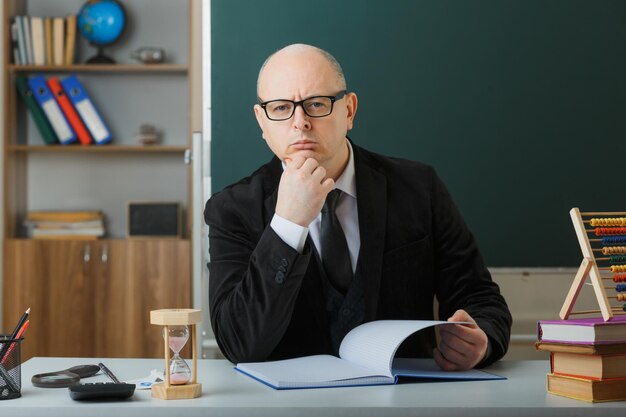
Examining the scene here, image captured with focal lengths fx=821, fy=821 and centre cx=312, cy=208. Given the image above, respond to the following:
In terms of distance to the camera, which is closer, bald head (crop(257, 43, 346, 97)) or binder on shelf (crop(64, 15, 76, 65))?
bald head (crop(257, 43, 346, 97))

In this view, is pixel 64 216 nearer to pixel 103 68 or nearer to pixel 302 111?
pixel 103 68

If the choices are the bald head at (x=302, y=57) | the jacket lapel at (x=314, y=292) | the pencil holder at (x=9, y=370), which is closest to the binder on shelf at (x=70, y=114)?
the bald head at (x=302, y=57)

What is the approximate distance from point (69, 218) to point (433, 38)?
2438 millimetres

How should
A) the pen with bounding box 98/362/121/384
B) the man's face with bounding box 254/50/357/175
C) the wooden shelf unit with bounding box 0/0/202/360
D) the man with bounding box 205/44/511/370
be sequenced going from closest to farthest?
the pen with bounding box 98/362/121/384 → the man with bounding box 205/44/511/370 → the man's face with bounding box 254/50/357/175 → the wooden shelf unit with bounding box 0/0/202/360

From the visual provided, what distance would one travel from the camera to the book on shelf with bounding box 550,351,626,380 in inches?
48.1

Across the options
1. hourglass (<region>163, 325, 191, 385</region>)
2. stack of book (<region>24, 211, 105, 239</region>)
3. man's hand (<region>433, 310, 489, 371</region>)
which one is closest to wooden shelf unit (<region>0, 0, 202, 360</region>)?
stack of book (<region>24, 211, 105, 239</region>)

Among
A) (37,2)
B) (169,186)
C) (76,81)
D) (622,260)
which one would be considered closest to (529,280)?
(622,260)

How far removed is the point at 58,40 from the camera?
14.9 ft

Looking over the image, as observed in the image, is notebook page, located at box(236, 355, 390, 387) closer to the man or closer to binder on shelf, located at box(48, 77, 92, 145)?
the man

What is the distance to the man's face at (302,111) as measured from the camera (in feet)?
5.59

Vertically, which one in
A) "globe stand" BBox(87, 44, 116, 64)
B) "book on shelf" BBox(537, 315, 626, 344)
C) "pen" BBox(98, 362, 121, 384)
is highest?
"globe stand" BBox(87, 44, 116, 64)

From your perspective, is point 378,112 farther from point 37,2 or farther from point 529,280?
point 37,2

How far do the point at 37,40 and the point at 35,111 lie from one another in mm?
390

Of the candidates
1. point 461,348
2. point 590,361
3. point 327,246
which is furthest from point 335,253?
point 590,361
